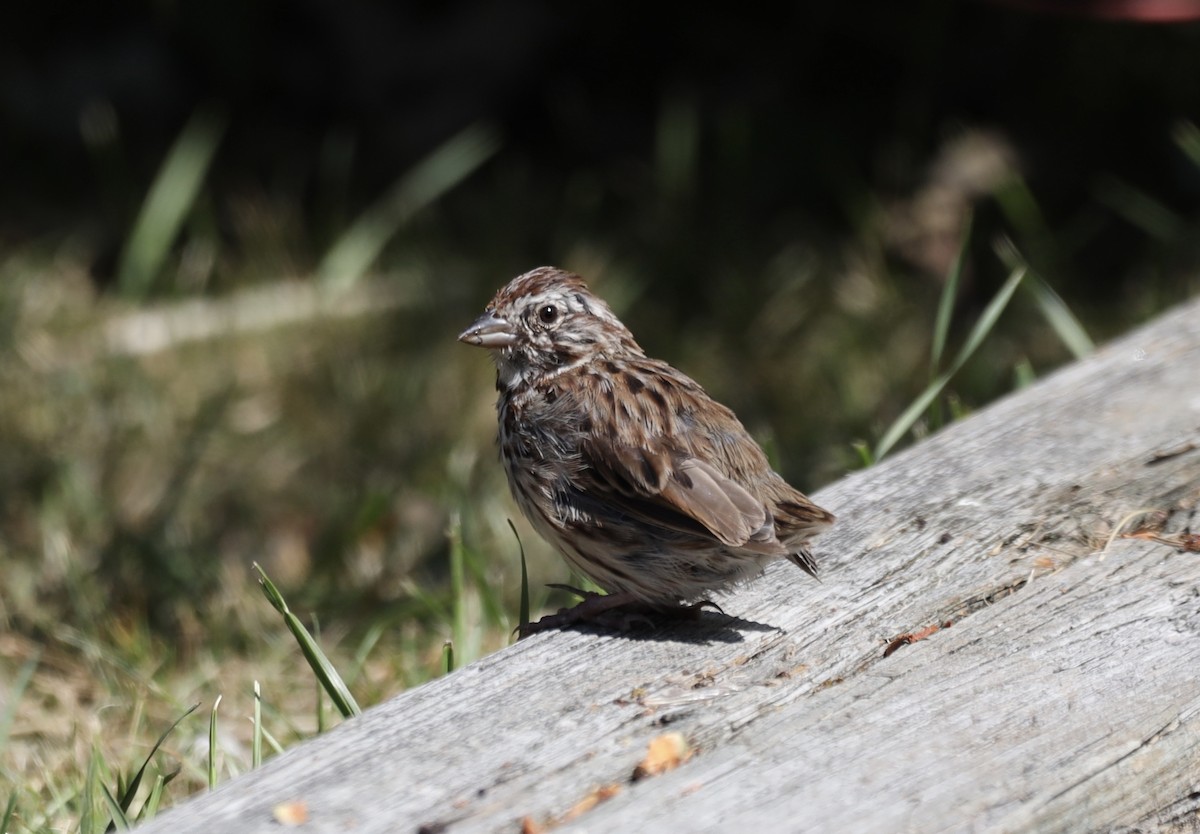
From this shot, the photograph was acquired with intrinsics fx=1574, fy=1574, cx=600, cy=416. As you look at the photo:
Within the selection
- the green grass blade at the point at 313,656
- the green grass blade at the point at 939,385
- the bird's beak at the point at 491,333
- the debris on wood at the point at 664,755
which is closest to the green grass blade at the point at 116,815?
the green grass blade at the point at 313,656

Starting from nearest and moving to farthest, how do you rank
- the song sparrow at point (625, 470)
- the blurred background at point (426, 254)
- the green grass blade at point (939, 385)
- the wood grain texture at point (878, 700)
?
the wood grain texture at point (878, 700) < the song sparrow at point (625, 470) < the green grass blade at point (939, 385) < the blurred background at point (426, 254)

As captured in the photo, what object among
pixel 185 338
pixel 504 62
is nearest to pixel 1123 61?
pixel 504 62

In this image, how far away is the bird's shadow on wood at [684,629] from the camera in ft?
8.57

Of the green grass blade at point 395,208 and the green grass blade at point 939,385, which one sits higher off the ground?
the green grass blade at point 395,208

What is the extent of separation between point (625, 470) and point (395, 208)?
3.55 metres

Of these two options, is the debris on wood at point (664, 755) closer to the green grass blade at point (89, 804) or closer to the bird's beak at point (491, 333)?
the green grass blade at point (89, 804)

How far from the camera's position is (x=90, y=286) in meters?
5.98

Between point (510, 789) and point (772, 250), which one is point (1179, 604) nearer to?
point (510, 789)

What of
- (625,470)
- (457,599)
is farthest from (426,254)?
(625,470)

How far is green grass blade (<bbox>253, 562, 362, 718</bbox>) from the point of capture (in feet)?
8.78

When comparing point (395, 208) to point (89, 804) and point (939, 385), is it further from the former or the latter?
point (89, 804)

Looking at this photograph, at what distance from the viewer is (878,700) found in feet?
7.74

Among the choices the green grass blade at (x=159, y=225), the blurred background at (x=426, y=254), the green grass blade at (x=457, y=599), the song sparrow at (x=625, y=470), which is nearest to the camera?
the song sparrow at (x=625, y=470)

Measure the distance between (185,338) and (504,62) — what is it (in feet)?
7.62
